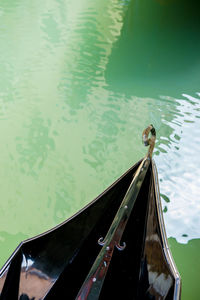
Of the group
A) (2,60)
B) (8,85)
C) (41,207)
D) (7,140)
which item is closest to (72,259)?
(41,207)

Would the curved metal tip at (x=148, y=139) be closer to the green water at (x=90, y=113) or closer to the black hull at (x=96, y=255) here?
the black hull at (x=96, y=255)

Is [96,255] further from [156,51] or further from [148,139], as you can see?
[156,51]

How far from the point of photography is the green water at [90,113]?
4.89ft

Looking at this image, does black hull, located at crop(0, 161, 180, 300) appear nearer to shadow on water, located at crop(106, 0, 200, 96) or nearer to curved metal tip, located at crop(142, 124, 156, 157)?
curved metal tip, located at crop(142, 124, 156, 157)

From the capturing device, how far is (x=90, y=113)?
2.15 m

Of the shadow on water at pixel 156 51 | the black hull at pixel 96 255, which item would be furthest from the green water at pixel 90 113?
the black hull at pixel 96 255

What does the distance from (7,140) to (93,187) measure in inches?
21.5

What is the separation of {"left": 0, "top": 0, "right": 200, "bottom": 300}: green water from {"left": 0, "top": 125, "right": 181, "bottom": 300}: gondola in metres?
0.39

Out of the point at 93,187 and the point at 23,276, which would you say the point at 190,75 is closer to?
the point at 93,187

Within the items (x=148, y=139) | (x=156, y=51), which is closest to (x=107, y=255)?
(x=148, y=139)

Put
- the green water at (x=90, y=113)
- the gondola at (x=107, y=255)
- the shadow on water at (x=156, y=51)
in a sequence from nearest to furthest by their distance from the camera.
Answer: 1. the gondola at (x=107, y=255)
2. the green water at (x=90, y=113)
3. the shadow on water at (x=156, y=51)

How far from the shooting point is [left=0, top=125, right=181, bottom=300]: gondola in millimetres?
837

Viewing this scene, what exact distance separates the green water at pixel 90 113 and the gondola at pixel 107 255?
1.27ft

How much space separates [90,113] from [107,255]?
1376 millimetres
